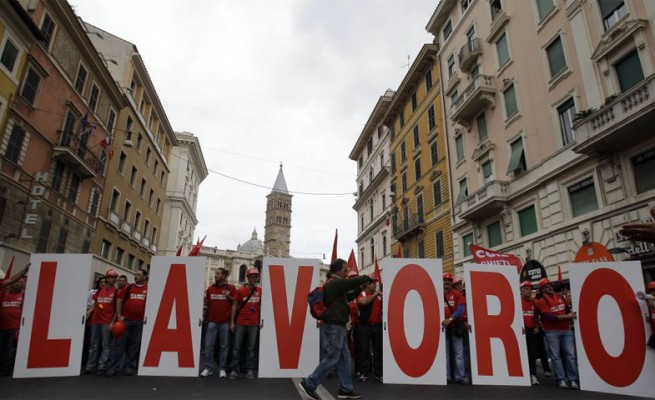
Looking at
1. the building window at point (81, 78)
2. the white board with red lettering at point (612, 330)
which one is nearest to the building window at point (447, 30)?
the building window at point (81, 78)

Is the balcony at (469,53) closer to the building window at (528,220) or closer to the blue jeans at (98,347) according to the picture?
the building window at (528,220)

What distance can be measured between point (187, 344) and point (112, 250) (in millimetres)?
21865

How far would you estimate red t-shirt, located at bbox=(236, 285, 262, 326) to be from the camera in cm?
699

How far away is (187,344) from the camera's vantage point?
6.31 meters

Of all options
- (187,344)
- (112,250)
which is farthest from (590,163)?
(112,250)

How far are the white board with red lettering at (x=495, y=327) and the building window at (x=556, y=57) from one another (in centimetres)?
1198

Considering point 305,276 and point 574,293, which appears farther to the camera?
point 305,276

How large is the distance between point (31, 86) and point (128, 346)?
14.4 m

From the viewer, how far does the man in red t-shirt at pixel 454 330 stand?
6.71 meters

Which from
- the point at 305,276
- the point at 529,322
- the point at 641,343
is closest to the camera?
the point at 641,343

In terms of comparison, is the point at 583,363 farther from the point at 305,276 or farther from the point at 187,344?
the point at 187,344

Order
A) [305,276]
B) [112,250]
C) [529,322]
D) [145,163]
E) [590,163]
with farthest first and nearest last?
[145,163] < [112,250] < [590,163] < [529,322] < [305,276]

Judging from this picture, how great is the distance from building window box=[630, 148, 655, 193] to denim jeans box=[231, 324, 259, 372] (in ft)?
38.7

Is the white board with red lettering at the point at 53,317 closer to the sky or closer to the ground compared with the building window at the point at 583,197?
closer to the ground
